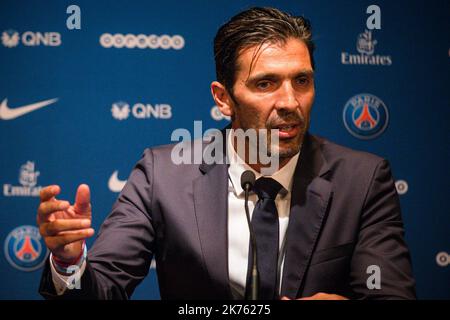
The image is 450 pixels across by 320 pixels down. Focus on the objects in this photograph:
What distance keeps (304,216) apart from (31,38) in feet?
5.27

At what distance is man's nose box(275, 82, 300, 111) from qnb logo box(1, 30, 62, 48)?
4.16ft

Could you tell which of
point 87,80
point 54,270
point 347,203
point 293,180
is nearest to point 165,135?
point 87,80

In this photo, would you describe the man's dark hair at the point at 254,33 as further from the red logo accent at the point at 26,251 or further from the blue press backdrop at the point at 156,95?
the red logo accent at the point at 26,251

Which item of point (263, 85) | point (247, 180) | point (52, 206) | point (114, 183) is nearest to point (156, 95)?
point (114, 183)

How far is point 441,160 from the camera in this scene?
8.62 ft

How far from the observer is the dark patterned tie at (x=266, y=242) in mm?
1678

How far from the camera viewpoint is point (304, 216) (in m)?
1.77

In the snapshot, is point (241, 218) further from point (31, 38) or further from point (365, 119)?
point (31, 38)

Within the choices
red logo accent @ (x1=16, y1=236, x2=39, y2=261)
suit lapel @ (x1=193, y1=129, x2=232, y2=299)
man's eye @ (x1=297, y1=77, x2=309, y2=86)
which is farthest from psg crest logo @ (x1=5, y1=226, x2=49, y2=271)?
man's eye @ (x1=297, y1=77, x2=309, y2=86)

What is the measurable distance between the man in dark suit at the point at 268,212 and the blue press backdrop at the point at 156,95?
624 mm

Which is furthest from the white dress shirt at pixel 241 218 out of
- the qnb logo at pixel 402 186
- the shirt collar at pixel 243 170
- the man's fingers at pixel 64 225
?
the qnb logo at pixel 402 186

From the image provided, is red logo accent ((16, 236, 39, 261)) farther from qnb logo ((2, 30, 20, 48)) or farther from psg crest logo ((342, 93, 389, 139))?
psg crest logo ((342, 93, 389, 139))

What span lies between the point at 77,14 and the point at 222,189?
4.14 feet

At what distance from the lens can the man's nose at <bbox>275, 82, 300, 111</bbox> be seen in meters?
1.76
